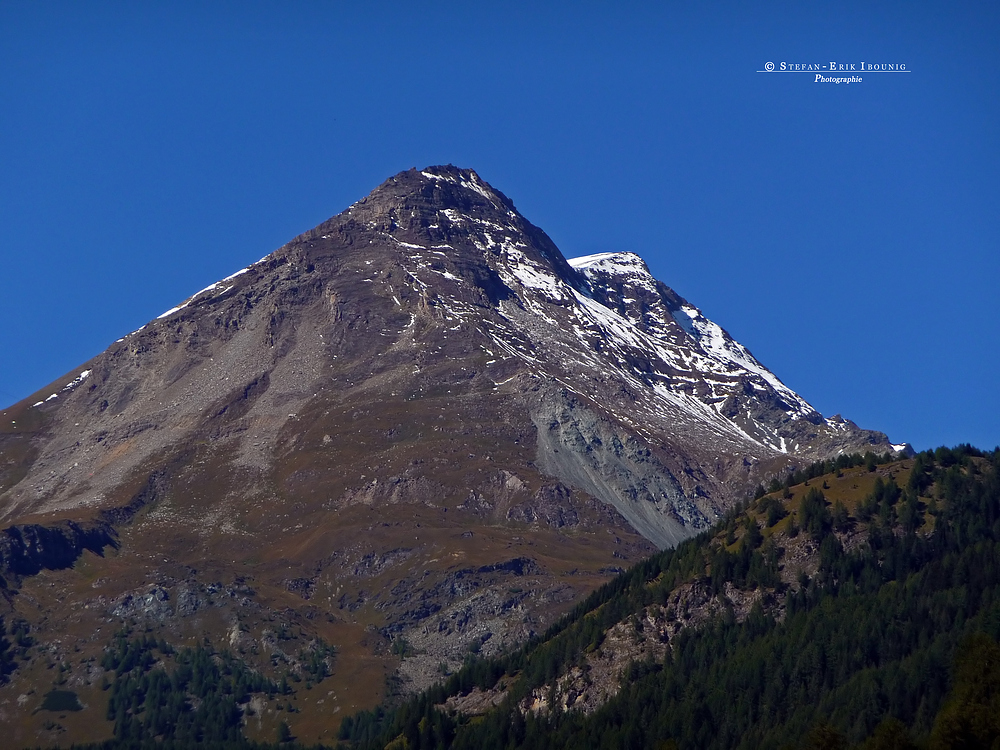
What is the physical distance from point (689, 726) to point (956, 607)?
4240 centimetres

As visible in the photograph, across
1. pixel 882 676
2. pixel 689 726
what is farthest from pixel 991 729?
pixel 689 726

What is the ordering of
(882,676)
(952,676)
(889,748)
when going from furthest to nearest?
(882,676) → (952,676) → (889,748)

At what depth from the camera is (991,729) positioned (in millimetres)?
126062

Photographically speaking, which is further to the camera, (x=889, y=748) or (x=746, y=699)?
(x=746, y=699)

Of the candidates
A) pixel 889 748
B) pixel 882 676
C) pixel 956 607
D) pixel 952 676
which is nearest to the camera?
pixel 889 748

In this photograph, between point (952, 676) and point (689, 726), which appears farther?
point (689, 726)

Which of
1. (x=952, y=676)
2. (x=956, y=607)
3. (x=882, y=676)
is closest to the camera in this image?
(x=952, y=676)

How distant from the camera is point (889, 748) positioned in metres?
126

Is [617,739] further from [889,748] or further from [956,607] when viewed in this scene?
[889,748]

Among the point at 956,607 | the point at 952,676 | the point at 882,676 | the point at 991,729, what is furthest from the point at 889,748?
the point at 956,607

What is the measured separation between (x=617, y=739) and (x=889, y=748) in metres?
74.5

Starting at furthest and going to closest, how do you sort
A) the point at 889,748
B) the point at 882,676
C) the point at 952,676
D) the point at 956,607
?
the point at 956,607 → the point at 882,676 → the point at 952,676 → the point at 889,748

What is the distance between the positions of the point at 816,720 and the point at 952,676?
18.5 meters

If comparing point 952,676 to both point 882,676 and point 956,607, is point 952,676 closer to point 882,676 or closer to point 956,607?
point 882,676
